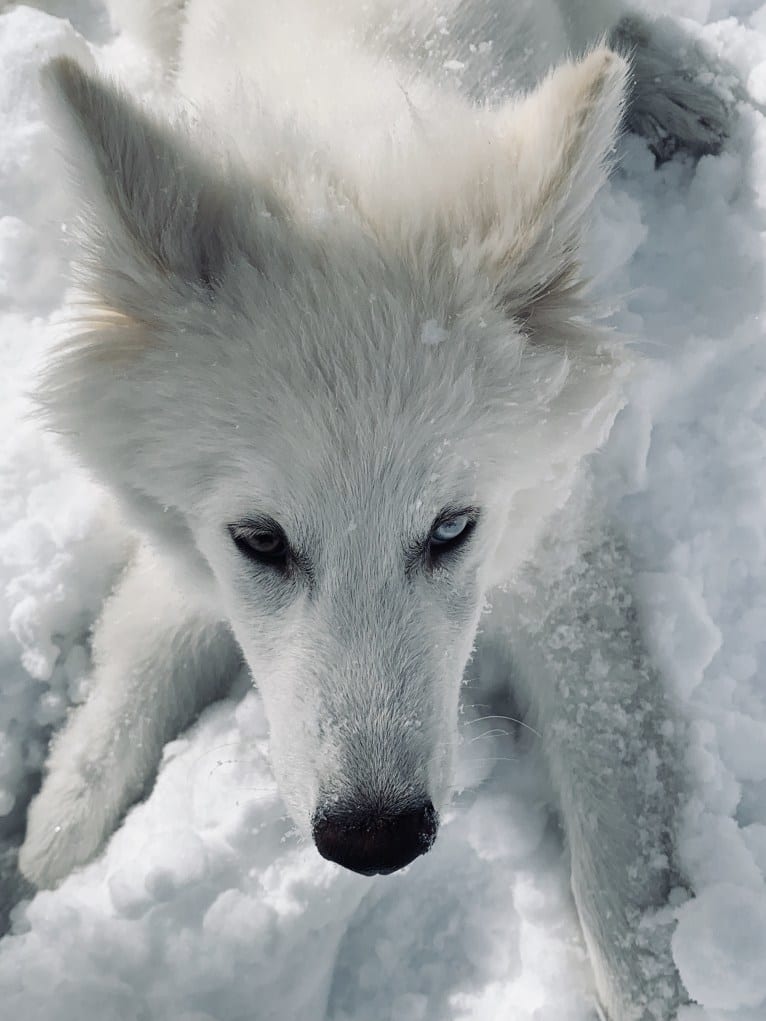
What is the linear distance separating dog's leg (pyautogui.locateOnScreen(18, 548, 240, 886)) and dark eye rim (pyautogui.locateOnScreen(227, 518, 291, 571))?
29.2 inches

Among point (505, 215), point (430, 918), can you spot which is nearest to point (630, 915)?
point (430, 918)

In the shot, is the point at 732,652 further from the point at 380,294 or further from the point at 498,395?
the point at 380,294

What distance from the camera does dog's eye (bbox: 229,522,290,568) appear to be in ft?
6.13

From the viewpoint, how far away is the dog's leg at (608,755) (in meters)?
2.21

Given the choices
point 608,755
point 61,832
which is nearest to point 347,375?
point 608,755

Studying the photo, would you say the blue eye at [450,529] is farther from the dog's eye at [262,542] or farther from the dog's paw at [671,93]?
the dog's paw at [671,93]

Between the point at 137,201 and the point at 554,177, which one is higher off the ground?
the point at 554,177

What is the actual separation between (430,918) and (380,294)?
169 cm

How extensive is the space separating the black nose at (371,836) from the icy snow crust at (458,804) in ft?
2.52

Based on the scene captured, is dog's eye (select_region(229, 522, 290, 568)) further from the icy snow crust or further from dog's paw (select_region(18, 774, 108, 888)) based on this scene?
dog's paw (select_region(18, 774, 108, 888))

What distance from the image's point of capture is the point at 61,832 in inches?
101

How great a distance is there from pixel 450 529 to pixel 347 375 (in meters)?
0.40

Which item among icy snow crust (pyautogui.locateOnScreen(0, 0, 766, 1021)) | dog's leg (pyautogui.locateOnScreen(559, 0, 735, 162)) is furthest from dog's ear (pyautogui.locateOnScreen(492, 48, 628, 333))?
dog's leg (pyautogui.locateOnScreen(559, 0, 735, 162))

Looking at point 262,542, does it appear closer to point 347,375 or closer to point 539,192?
point 347,375
